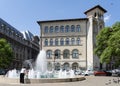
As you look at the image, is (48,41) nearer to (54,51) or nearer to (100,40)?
(54,51)

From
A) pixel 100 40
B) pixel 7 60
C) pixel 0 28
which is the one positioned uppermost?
pixel 0 28

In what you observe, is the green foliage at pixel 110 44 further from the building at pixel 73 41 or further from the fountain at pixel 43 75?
the building at pixel 73 41

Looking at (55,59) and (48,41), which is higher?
(48,41)

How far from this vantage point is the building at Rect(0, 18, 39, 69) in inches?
3589

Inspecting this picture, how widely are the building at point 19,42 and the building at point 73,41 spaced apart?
41.9 feet

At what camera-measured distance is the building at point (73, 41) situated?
83.3 m

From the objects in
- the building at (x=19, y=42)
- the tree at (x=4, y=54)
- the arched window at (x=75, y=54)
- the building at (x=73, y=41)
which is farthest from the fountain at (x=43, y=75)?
the building at (x=19, y=42)

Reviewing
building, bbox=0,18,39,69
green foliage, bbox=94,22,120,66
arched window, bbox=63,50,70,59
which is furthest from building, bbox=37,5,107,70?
green foliage, bbox=94,22,120,66

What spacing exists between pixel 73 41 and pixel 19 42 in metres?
26.3

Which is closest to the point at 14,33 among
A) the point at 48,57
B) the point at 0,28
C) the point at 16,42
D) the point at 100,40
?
the point at 16,42

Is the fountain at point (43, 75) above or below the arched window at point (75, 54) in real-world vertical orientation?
below

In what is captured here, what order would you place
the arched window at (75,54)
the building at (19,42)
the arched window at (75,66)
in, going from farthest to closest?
the building at (19,42)
the arched window at (75,54)
the arched window at (75,66)

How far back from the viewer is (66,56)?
84.7 meters

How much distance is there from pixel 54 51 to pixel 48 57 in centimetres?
266
